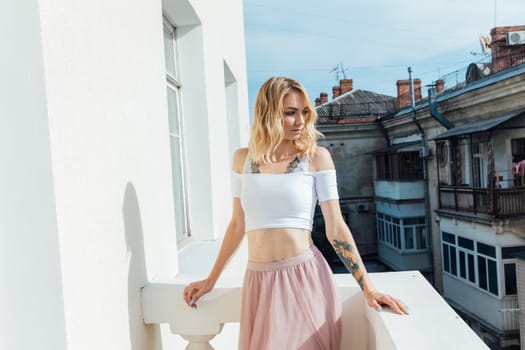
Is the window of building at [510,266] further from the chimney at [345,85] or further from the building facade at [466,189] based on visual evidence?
the chimney at [345,85]

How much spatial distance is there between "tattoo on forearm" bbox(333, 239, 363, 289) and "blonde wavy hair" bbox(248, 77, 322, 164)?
1.06 feet

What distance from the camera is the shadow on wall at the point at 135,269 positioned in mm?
1378

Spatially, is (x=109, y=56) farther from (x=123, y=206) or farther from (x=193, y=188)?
(x=193, y=188)

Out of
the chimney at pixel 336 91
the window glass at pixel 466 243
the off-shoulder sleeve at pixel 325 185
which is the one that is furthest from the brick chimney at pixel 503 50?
the off-shoulder sleeve at pixel 325 185

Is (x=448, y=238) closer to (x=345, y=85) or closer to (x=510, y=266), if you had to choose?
(x=510, y=266)

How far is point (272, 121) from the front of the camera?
4.75 ft

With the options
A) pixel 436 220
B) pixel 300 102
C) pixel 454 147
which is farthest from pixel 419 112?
pixel 300 102

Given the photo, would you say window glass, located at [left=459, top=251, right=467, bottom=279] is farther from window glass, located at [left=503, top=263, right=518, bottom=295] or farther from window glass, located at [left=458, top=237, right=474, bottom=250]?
window glass, located at [left=503, top=263, right=518, bottom=295]

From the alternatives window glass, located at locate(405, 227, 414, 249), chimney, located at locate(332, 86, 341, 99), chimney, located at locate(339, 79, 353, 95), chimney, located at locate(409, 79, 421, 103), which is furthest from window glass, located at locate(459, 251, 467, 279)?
chimney, located at locate(332, 86, 341, 99)

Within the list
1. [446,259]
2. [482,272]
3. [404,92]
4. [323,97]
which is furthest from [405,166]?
[323,97]

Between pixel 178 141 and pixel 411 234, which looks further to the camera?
pixel 411 234

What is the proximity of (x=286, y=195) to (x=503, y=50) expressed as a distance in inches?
570

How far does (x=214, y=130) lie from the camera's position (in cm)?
336

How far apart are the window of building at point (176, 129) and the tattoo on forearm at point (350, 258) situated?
157 cm
